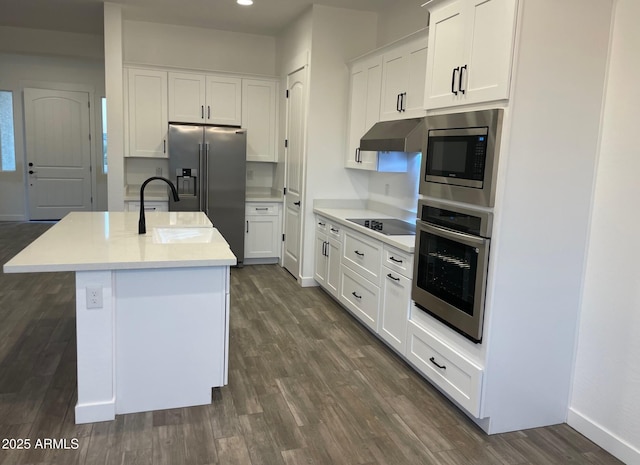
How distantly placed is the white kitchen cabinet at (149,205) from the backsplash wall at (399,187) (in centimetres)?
227

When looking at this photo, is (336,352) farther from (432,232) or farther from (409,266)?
(432,232)

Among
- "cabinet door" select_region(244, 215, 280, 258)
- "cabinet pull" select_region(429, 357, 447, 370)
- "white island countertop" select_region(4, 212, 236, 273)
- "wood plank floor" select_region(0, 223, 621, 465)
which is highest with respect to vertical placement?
"white island countertop" select_region(4, 212, 236, 273)

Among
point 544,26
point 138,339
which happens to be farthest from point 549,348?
point 138,339

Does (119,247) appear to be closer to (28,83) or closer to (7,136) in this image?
(28,83)

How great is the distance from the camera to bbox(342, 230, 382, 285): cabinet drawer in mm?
3689

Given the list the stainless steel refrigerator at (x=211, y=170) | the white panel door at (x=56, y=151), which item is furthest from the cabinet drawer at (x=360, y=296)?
the white panel door at (x=56, y=151)

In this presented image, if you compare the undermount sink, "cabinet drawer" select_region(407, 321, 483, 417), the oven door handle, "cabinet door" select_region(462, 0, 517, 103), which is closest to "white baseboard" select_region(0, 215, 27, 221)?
the undermount sink

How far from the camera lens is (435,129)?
2.82 meters

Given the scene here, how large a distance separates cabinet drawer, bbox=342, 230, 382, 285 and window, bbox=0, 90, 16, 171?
260 inches

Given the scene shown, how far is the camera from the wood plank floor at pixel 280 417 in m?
2.33

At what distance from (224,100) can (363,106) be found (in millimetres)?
1970

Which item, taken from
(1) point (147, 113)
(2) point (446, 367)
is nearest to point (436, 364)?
(2) point (446, 367)

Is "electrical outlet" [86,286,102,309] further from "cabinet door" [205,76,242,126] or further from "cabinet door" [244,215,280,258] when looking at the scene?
"cabinet door" [205,76,242,126]

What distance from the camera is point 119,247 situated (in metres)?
2.66
